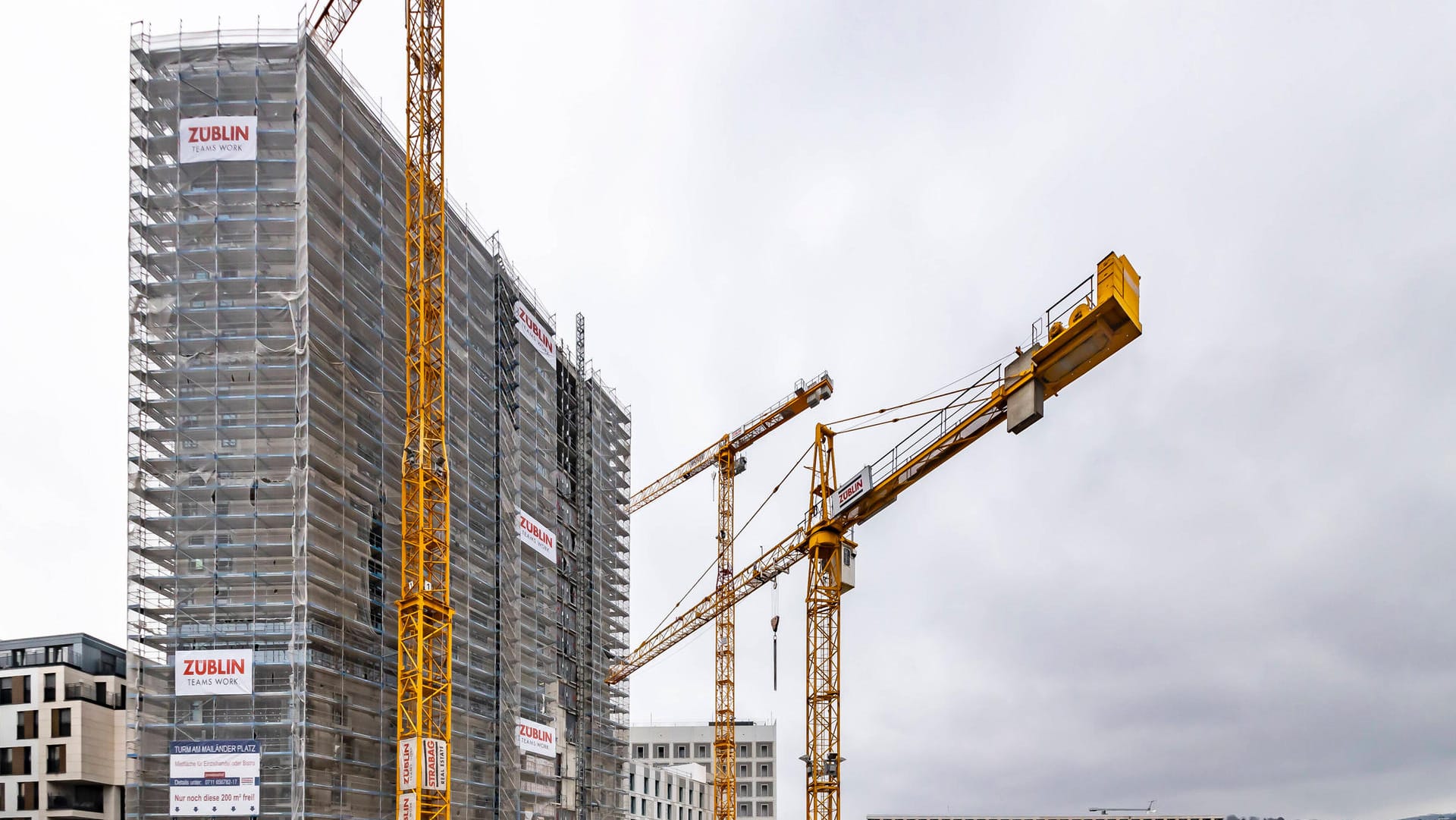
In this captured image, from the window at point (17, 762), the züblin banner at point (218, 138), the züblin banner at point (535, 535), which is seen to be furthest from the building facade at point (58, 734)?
the züblin banner at point (218, 138)

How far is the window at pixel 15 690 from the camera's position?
73.4 metres

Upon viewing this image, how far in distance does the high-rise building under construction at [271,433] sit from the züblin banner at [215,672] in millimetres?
80

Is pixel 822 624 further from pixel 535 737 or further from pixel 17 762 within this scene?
pixel 17 762

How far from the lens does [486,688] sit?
199 ft

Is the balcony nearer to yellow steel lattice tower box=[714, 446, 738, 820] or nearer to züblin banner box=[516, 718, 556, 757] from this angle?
züblin banner box=[516, 718, 556, 757]

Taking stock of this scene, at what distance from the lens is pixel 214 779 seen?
43.3m

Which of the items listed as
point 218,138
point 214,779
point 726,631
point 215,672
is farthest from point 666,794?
point 218,138

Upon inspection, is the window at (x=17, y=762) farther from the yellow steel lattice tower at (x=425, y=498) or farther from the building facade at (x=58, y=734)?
the yellow steel lattice tower at (x=425, y=498)

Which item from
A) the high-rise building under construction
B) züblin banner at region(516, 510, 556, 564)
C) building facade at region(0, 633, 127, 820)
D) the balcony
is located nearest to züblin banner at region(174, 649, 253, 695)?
the high-rise building under construction

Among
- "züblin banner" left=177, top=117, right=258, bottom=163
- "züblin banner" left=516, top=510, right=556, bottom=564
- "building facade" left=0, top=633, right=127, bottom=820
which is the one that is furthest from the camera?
"building facade" left=0, top=633, right=127, bottom=820

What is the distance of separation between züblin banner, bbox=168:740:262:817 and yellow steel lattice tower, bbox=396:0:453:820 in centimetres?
617

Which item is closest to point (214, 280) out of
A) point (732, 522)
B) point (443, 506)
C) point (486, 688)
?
point (443, 506)

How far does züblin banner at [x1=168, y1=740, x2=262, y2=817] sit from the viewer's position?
→ 43156 mm

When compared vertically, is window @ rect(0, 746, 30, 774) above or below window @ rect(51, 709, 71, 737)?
below
